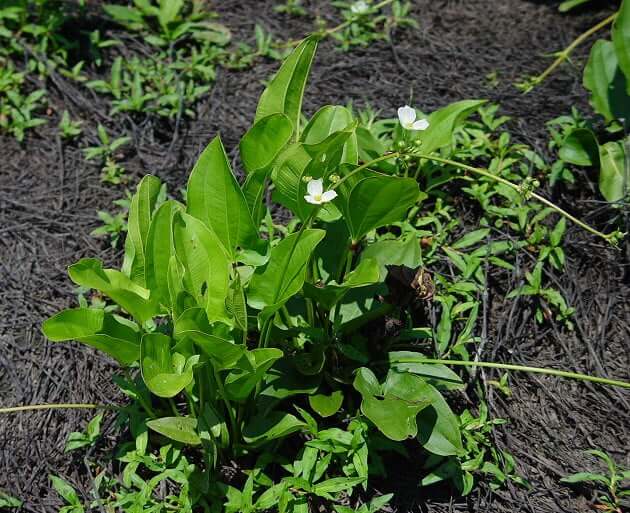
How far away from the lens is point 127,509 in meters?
1.86

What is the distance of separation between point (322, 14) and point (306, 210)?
1815 mm

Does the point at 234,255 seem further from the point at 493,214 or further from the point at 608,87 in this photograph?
the point at 608,87

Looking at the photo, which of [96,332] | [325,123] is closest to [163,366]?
[96,332]

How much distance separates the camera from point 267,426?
1.91 m

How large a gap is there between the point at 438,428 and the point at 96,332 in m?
0.90

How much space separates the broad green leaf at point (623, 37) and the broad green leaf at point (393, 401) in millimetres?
1426

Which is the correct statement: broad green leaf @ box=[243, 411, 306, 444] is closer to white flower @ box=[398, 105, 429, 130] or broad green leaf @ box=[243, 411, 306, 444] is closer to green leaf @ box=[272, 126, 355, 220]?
green leaf @ box=[272, 126, 355, 220]

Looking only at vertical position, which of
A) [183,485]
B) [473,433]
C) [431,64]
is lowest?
[473,433]

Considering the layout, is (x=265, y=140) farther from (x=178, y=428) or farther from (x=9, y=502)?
(x=9, y=502)

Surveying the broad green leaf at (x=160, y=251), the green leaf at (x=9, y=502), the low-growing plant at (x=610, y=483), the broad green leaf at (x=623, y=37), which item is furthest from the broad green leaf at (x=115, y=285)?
the broad green leaf at (x=623, y=37)

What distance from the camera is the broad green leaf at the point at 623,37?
250 centimetres

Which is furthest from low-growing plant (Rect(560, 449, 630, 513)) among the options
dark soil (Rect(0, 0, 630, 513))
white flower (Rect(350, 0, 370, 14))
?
white flower (Rect(350, 0, 370, 14))

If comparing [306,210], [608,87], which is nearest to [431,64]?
[608,87]

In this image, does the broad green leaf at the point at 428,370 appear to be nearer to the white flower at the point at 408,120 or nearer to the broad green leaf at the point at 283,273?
the broad green leaf at the point at 283,273
